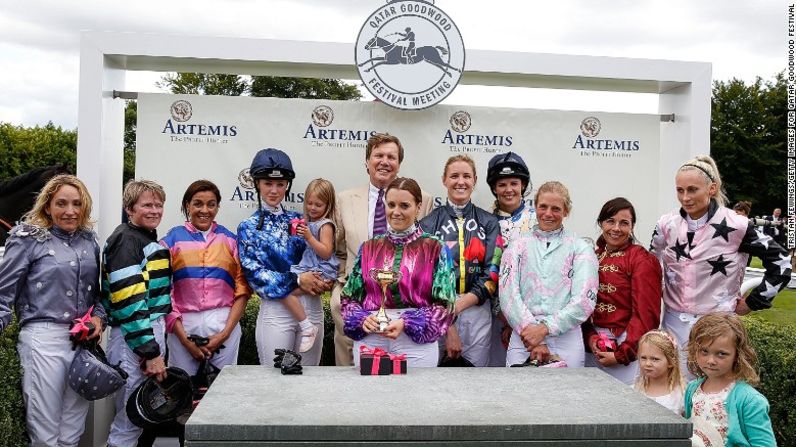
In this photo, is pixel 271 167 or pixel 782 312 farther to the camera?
pixel 782 312

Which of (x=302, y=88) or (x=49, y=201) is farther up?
(x=302, y=88)

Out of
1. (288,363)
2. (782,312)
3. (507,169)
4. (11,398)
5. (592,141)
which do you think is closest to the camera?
(288,363)

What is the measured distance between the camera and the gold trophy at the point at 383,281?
3760mm

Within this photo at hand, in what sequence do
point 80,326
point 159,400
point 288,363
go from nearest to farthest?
point 288,363 → point 80,326 → point 159,400


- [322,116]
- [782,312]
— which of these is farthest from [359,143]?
[782,312]

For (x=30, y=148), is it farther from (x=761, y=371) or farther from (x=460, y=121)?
(x=761, y=371)

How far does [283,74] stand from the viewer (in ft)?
19.1

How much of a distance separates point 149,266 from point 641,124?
393cm

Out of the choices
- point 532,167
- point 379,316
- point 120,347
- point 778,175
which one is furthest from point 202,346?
point 778,175

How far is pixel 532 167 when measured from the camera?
5945mm

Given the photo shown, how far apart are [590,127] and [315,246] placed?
2.60 metres

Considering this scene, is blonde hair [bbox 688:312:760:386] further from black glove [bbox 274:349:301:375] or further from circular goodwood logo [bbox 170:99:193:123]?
circular goodwood logo [bbox 170:99:193:123]

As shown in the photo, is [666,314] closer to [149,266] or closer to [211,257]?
[211,257]

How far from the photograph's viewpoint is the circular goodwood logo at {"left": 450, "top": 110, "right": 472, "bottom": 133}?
5785mm
